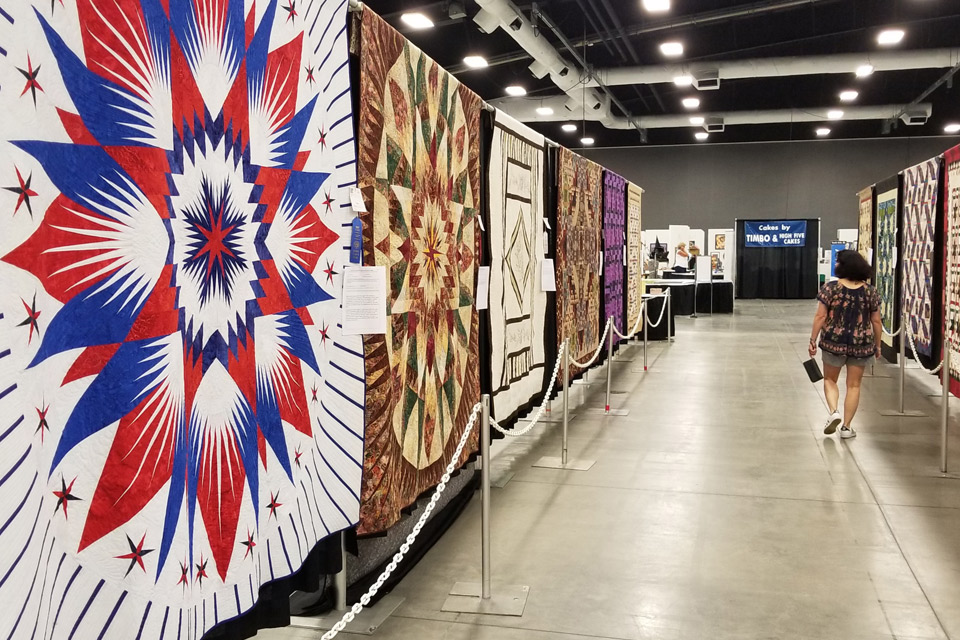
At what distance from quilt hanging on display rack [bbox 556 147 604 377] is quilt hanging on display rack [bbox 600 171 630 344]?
16.4 inches

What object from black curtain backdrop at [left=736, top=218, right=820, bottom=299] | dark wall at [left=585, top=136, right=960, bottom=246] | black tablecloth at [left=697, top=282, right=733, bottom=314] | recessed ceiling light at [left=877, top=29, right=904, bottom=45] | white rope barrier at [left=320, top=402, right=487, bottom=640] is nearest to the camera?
white rope barrier at [left=320, top=402, right=487, bottom=640]

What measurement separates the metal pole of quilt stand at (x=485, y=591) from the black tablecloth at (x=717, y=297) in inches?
655

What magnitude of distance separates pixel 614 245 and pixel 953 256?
395 cm

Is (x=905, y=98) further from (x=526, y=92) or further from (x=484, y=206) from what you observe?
(x=484, y=206)

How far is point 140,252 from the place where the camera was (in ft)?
6.11

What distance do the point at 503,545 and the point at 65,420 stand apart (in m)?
2.79

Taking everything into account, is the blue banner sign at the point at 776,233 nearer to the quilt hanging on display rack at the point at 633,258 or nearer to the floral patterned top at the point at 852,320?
the quilt hanging on display rack at the point at 633,258

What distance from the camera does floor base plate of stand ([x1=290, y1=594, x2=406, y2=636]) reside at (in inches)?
124

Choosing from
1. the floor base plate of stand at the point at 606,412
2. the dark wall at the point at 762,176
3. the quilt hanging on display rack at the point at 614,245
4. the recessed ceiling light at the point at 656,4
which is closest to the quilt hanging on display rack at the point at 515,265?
the floor base plate of stand at the point at 606,412

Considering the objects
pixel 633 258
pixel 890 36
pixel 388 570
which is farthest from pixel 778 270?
pixel 388 570

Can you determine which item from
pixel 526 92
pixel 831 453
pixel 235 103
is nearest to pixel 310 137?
pixel 235 103

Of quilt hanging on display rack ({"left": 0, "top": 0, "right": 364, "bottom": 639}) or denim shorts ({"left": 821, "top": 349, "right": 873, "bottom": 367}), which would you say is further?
denim shorts ({"left": 821, "top": 349, "right": 873, "bottom": 367})

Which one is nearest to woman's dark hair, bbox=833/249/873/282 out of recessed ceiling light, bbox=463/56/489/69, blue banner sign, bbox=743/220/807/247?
recessed ceiling light, bbox=463/56/489/69

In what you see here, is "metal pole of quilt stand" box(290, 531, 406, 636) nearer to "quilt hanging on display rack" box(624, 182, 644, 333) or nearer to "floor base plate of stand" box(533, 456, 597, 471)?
"floor base plate of stand" box(533, 456, 597, 471)
